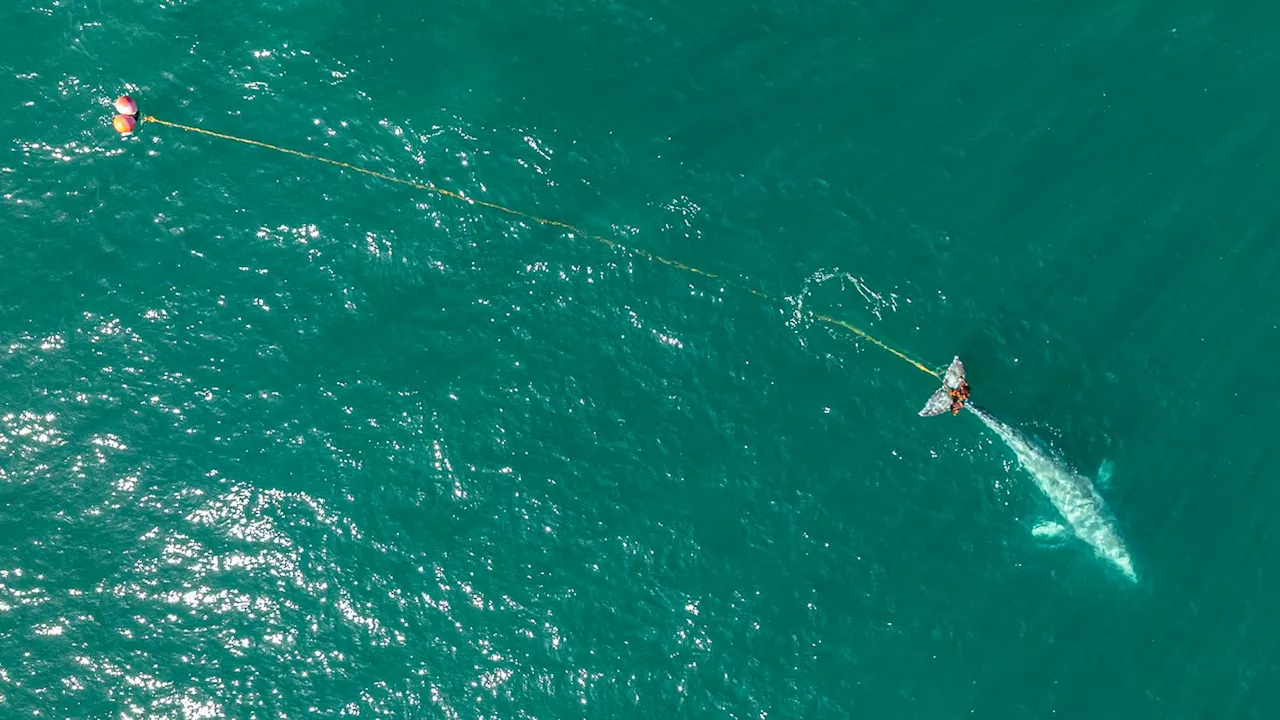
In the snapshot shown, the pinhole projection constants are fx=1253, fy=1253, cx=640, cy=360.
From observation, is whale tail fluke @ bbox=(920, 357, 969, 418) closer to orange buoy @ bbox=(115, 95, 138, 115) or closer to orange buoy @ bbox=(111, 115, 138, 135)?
orange buoy @ bbox=(111, 115, 138, 135)

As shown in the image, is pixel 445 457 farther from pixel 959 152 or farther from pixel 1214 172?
pixel 1214 172

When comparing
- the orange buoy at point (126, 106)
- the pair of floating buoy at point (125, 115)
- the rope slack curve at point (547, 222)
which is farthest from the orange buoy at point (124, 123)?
the rope slack curve at point (547, 222)

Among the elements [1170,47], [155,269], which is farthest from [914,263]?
[155,269]

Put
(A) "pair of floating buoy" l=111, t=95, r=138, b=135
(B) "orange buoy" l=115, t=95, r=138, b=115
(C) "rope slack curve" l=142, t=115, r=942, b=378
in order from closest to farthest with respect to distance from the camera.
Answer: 1. (A) "pair of floating buoy" l=111, t=95, r=138, b=135
2. (B) "orange buoy" l=115, t=95, r=138, b=115
3. (C) "rope slack curve" l=142, t=115, r=942, b=378

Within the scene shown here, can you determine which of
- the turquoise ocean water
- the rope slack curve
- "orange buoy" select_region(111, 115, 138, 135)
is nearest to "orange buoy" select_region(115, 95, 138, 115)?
"orange buoy" select_region(111, 115, 138, 135)

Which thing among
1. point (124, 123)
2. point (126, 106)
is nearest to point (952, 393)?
point (124, 123)

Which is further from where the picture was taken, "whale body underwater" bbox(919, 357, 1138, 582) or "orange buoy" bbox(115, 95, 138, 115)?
"orange buoy" bbox(115, 95, 138, 115)

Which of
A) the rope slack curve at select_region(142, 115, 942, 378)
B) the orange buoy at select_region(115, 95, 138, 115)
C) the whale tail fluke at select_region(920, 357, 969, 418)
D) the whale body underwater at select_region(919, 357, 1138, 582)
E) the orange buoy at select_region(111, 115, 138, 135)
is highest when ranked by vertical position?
the orange buoy at select_region(115, 95, 138, 115)
